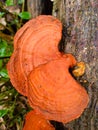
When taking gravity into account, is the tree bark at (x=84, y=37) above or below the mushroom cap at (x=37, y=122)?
above

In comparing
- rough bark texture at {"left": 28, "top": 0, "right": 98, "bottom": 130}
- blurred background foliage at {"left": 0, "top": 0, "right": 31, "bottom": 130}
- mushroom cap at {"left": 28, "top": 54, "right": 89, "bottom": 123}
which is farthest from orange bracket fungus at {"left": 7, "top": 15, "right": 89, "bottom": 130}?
blurred background foliage at {"left": 0, "top": 0, "right": 31, "bottom": 130}

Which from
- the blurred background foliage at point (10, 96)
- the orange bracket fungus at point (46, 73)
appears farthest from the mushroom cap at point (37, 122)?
the blurred background foliage at point (10, 96)

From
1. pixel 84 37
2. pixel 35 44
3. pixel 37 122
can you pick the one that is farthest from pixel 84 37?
pixel 37 122

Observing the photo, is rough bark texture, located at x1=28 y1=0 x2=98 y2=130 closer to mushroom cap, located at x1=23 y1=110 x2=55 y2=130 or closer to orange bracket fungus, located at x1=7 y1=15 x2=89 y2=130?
orange bracket fungus, located at x1=7 y1=15 x2=89 y2=130

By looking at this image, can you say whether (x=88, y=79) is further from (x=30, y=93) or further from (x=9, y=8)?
(x=9, y=8)

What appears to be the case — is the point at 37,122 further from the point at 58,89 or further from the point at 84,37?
the point at 84,37

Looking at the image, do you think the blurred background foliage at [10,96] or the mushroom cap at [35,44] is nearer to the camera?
the mushroom cap at [35,44]

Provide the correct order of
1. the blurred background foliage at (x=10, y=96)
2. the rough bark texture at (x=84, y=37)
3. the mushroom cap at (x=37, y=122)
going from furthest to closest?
the blurred background foliage at (x=10, y=96), the mushroom cap at (x=37, y=122), the rough bark texture at (x=84, y=37)

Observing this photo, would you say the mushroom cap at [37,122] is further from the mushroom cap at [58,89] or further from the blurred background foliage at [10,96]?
the blurred background foliage at [10,96]
